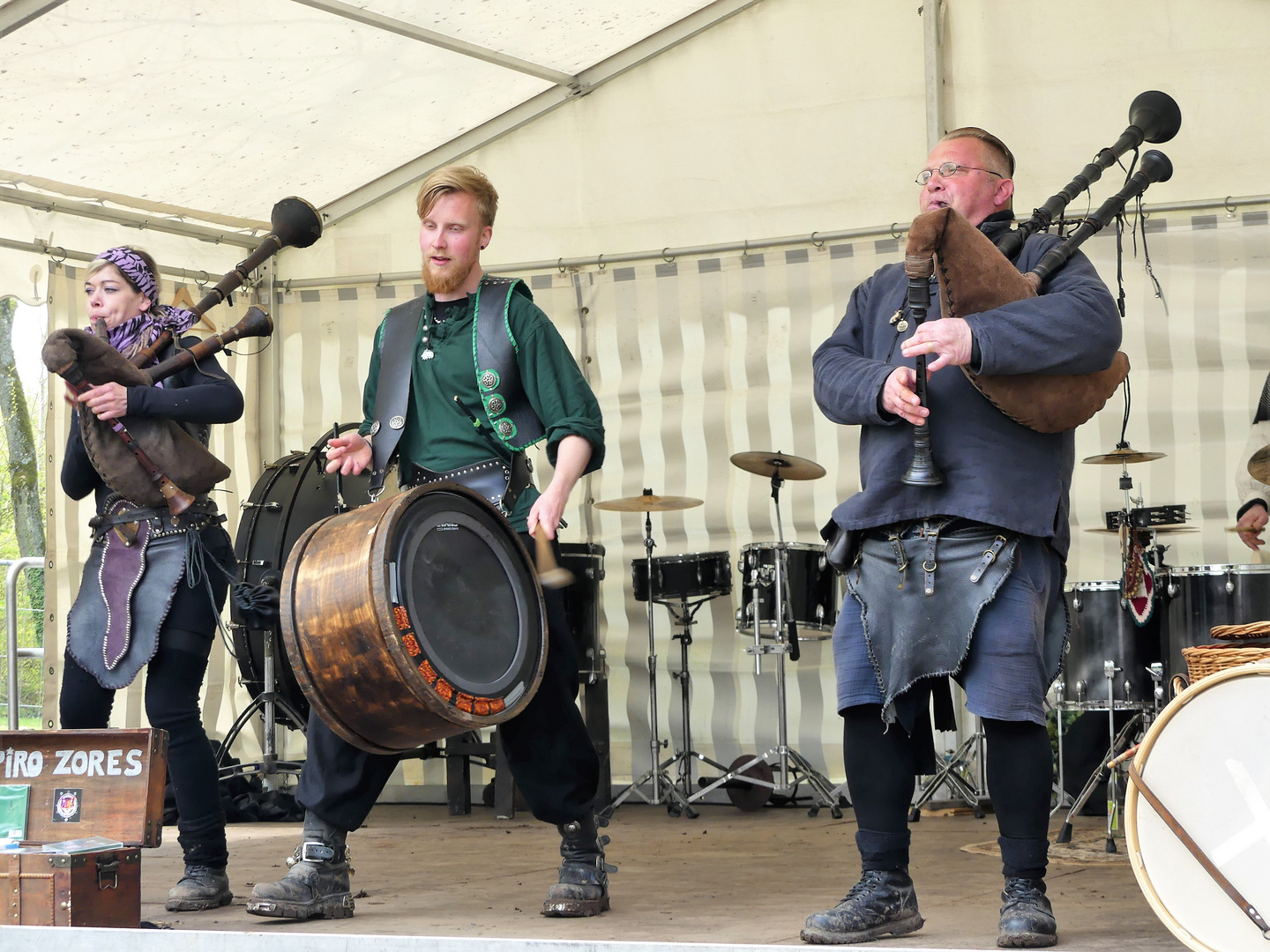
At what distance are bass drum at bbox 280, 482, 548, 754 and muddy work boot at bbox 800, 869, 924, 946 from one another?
82cm

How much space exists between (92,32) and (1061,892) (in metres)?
4.76

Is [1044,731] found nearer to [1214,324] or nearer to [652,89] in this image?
[1214,324]

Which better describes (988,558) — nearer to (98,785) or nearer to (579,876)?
(579,876)

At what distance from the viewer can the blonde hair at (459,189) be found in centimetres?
359

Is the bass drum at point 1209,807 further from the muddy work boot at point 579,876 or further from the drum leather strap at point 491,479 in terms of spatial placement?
the drum leather strap at point 491,479

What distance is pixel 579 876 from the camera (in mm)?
3451

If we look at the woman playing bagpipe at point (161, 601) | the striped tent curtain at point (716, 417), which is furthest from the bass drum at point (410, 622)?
the striped tent curtain at point (716, 417)

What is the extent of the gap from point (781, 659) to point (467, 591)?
3759 millimetres

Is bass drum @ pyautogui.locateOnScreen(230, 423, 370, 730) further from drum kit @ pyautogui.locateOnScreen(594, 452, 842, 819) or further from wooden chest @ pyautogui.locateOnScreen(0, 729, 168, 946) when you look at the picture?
wooden chest @ pyautogui.locateOnScreen(0, 729, 168, 946)

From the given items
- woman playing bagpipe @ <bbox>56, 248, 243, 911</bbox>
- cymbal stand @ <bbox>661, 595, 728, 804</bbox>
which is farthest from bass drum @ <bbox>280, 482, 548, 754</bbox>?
cymbal stand @ <bbox>661, 595, 728, 804</bbox>

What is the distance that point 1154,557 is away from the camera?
5.65m

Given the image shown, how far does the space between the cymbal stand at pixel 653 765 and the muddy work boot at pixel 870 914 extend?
3762mm

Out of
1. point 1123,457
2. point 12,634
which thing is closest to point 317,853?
point 12,634

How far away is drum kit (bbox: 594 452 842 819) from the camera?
22.1 ft
